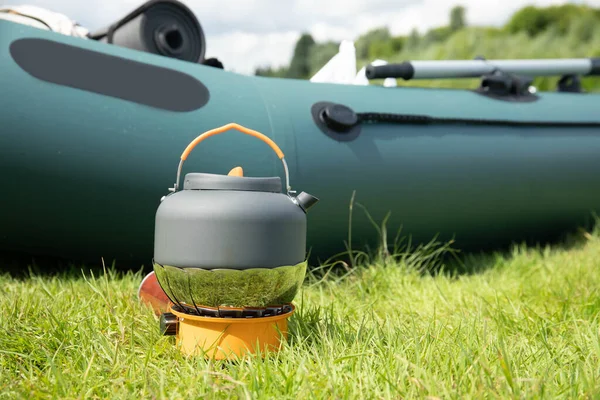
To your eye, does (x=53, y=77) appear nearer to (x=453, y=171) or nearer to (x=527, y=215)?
(x=453, y=171)

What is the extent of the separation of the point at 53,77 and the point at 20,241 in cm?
55

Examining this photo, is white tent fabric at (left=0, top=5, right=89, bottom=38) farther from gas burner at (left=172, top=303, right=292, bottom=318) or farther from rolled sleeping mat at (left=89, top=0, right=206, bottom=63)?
gas burner at (left=172, top=303, right=292, bottom=318)

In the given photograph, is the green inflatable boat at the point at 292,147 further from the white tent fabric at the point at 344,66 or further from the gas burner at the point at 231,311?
the gas burner at the point at 231,311

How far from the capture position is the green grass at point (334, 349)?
42.2 inches

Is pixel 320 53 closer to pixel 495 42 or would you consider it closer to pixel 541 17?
pixel 541 17

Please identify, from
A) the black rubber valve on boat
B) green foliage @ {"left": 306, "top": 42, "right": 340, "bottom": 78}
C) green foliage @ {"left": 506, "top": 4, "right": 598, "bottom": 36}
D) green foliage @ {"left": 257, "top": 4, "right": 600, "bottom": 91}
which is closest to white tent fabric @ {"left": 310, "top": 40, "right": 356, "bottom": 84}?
the black rubber valve on boat

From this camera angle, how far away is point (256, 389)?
3.46 ft

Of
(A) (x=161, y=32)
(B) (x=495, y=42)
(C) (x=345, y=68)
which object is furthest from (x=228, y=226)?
(B) (x=495, y=42)

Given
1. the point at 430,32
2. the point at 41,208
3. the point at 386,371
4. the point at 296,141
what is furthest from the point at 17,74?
the point at 430,32

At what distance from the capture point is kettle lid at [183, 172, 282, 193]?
124cm

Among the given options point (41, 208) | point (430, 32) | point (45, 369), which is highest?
point (430, 32)

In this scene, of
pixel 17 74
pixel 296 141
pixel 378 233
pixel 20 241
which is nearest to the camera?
pixel 17 74

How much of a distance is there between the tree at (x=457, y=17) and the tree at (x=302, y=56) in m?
6.08

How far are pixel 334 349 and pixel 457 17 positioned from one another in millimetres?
24089
